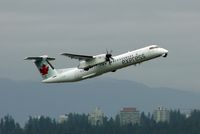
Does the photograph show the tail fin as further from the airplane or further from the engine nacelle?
the engine nacelle

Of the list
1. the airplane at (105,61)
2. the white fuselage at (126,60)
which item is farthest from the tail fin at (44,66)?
the white fuselage at (126,60)

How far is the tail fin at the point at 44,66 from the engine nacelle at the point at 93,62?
8.17 meters

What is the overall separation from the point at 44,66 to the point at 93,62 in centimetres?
1226

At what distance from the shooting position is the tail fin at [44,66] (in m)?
127

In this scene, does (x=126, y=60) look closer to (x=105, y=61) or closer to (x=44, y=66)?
(x=105, y=61)

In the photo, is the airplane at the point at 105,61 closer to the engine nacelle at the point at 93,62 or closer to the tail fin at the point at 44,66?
the engine nacelle at the point at 93,62

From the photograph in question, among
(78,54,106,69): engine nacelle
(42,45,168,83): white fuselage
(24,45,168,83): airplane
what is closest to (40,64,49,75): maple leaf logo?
(24,45,168,83): airplane

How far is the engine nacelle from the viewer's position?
387 ft

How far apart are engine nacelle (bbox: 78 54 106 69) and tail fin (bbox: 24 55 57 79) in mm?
8174

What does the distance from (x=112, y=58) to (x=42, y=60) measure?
47.4 feet

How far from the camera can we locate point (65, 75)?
122688 mm

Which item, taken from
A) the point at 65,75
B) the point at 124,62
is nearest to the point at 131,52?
the point at 124,62

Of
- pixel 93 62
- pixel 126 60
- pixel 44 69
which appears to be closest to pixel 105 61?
pixel 93 62

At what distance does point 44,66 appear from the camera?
422 feet
